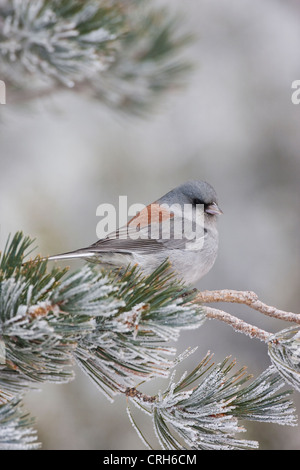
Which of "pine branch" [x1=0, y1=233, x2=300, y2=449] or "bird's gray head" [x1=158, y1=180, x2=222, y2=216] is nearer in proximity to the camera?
"pine branch" [x1=0, y1=233, x2=300, y2=449]

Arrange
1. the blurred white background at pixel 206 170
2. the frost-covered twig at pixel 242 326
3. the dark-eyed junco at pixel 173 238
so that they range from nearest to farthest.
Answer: the frost-covered twig at pixel 242 326, the dark-eyed junco at pixel 173 238, the blurred white background at pixel 206 170

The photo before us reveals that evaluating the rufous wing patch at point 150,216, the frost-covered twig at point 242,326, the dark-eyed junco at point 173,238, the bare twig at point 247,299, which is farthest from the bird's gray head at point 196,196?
the frost-covered twig at point 242,326

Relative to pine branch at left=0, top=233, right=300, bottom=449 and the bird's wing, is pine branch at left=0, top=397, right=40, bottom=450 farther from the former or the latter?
the bird's wing

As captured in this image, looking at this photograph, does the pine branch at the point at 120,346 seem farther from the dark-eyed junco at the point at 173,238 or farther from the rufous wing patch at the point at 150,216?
the rufous wing patch at the point at 150,216

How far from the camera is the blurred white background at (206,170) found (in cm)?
230

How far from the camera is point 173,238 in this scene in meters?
1.48

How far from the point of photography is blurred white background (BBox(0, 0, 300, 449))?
2301mm

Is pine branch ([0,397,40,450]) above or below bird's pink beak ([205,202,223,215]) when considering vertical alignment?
below

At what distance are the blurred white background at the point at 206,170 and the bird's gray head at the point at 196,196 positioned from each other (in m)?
0.76

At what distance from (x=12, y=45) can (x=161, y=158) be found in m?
1.55

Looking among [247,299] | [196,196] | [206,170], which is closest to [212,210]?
[196,196]

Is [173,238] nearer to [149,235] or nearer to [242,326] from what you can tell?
[149,235]

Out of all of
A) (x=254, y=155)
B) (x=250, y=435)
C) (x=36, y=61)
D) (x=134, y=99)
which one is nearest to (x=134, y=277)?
Answer: (x=36, y=61)

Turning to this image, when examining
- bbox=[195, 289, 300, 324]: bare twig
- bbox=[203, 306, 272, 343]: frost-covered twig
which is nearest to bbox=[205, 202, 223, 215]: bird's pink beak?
bbox=[195, 289, 300, 324]: bare twig
